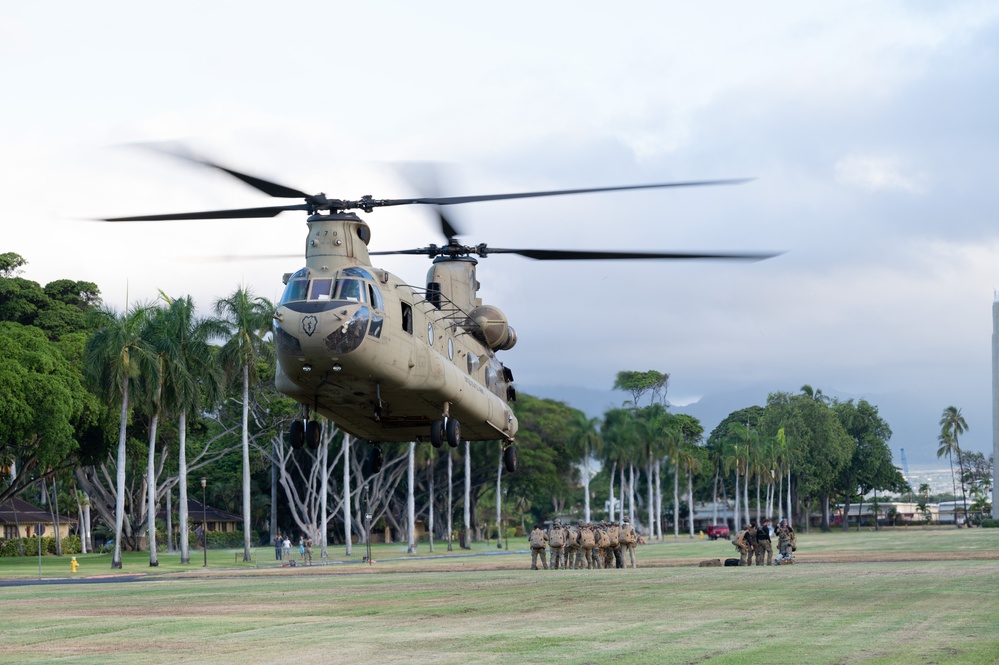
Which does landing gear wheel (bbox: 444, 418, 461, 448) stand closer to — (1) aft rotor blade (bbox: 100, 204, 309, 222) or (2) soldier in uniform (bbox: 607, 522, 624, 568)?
(1) aft rotor blade (bbox: 100, 204, 309, 222)

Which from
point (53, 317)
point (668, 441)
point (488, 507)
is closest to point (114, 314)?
point (53, 317)

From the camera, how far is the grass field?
54.4 ft

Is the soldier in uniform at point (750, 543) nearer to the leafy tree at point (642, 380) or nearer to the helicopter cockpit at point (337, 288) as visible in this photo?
the helicopter cockpit at point (337, 288)

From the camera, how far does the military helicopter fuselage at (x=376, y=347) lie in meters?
25.1

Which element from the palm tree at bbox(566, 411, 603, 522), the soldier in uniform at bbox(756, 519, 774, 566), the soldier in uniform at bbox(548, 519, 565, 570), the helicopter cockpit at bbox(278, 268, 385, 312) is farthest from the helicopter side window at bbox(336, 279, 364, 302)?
the palm tree at bbox(566, 411, 603, 522)

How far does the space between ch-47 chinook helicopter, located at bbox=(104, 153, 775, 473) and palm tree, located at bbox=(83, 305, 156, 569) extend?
114 ft

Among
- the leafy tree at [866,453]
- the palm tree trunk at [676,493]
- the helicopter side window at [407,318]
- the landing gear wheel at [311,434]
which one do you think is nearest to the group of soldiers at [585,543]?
the landing gear wheel at [311,434]

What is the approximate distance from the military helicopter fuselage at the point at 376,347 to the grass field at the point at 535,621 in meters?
4.21

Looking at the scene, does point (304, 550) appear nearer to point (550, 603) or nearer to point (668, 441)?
point (550, 603)

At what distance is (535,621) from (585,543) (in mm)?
25089

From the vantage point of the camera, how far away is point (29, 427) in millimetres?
66562

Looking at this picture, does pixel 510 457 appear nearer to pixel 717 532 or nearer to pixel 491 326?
pixel 491 326

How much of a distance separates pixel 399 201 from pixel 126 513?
3113 inches

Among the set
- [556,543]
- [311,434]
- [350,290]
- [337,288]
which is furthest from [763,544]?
[337,288]
